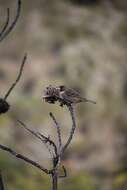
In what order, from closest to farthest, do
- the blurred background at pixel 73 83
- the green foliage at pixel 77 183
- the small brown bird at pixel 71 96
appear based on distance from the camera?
1. the small brown bird at pixel 71 96
2. the green foliage at pixel 77 183
3. the blurred background at pixel 73 83

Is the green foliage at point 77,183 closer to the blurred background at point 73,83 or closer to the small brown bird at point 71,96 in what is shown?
the blurred background at point 73,83

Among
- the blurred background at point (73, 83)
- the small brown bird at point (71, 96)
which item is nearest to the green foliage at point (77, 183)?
the blurred background at point (73, 83)

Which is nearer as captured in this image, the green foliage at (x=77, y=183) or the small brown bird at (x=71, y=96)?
the small brown bird at (x=71, y=96)

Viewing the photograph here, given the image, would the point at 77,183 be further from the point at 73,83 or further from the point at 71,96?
the point at 71,96

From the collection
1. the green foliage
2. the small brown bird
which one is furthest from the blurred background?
the small brown bird

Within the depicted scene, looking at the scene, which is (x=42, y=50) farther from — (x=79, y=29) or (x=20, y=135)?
(x=20, y=135)

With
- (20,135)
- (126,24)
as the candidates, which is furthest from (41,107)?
(126,24)

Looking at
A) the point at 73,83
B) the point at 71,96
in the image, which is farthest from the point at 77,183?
the point at 71,96

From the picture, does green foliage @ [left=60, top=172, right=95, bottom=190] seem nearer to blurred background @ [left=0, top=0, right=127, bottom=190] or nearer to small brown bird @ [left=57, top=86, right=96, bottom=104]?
blurred background @ [left=0, top=0, right=127, bottom=190]
